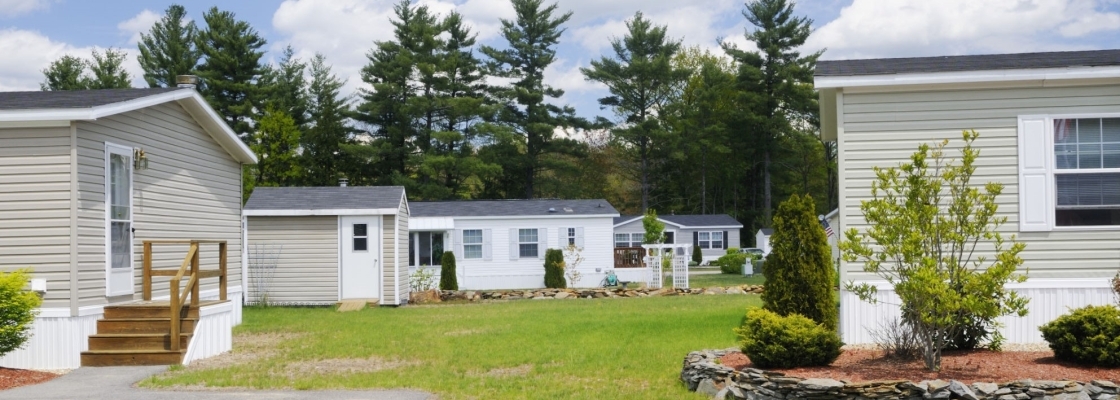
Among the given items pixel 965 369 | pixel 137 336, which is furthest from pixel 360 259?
pixel 965 369

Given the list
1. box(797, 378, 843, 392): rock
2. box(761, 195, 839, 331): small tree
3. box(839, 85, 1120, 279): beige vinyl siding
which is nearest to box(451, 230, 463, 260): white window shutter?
box(839, 85, 1120, 279): beige vinyl siding

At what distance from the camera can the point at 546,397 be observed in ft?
29.1

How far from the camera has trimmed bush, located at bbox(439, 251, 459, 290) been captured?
2773 cm

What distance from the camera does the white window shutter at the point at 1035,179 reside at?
10953 mm

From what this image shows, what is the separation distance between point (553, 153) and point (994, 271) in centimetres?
4251

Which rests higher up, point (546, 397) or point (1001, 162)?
point (1001, 162)

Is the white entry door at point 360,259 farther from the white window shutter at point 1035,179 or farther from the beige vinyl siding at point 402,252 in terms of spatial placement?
the white window shutter at point 1035,179

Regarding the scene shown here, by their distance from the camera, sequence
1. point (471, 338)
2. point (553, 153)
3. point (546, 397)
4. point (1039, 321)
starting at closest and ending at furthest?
point (546, 397)
point (1039, 321)
point (471, 338)
point (553, 153)

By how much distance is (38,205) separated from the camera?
11.3 metres

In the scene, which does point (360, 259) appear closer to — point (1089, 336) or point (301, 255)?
point (301, 255)

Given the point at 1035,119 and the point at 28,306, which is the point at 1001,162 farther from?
the point at 28,306

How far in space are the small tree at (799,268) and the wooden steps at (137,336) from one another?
6.65 meters

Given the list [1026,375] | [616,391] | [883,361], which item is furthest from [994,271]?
[616,391]

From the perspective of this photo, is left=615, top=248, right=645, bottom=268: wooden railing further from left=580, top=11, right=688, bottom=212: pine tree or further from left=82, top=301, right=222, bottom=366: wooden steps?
left=82, top=301, right=222, bottom=366: wooden steps
